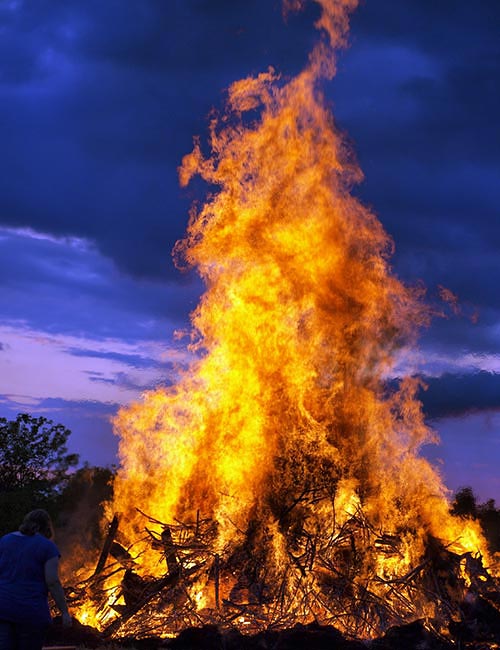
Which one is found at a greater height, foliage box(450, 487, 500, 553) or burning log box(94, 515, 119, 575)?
foliage box(450, 487, 500, 553)

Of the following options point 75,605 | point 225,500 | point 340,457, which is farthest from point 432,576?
point 75,605

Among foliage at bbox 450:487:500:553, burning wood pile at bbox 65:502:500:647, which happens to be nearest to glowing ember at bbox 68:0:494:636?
burning wood pile at bbox 65:502:500:647

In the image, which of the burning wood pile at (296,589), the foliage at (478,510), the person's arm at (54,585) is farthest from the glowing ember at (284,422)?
the foliage at (478,510)

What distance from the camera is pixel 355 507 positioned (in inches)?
595

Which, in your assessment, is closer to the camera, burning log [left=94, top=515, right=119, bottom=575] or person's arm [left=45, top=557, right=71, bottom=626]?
person's arm [left=45, top=557, right=71, bottom=626]

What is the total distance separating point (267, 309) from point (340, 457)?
12.0ft

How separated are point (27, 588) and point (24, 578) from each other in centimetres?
10

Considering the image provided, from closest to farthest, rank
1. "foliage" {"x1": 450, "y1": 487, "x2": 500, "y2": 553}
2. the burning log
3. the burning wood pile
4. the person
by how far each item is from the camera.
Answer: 1. the person
2. the burning wood pile
3. the burning log
4. "foliage" {"x1": 450, "y1": 487, "x2": 500, "y2": 553}

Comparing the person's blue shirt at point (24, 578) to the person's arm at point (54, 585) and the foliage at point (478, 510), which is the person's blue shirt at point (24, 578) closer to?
the person's arm at point (54, 585)

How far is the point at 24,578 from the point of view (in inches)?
274

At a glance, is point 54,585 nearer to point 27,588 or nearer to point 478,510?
point 27,588

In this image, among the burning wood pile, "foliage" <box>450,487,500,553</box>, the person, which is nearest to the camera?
the person

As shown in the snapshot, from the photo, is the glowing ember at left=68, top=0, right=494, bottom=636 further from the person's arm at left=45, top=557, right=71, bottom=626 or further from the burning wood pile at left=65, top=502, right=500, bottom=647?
the person's arm at left=45, top=557, right=71, bottom=626

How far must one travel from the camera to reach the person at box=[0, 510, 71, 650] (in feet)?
22.7
